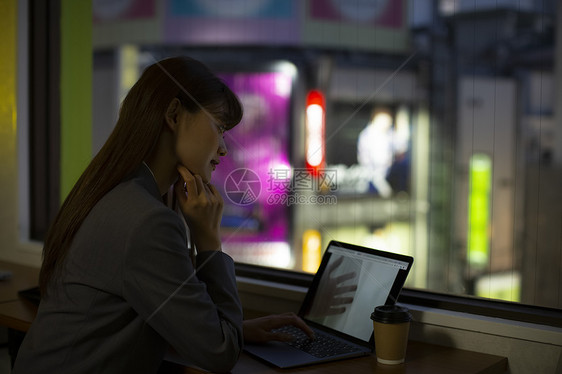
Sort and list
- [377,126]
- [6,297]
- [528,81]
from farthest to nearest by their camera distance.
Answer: [528,81]
[377,126]
[6,297]

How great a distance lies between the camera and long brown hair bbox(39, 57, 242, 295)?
105 cm

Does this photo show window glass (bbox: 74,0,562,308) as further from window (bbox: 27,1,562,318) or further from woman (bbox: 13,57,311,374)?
woman (bbox: 13,57,311,374)

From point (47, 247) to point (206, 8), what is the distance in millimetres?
3911

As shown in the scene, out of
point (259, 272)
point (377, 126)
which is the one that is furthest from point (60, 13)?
point (377, 126)

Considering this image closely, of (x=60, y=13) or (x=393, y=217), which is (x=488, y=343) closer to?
(x=60, y=13)

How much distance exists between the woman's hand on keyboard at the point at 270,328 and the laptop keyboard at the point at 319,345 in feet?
0.06

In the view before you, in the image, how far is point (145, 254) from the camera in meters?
0.96

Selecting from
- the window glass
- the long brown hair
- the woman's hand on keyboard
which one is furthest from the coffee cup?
the window glass

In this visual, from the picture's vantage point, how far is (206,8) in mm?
4703

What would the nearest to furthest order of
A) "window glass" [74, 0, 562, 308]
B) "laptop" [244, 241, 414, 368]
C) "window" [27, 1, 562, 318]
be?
"laptop" [244, 241, 414, 368] < "window glass" [74, 0, 562, 308] < "window" [27, 1, 562, 318]

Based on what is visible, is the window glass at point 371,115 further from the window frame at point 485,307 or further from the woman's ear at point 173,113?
the woman's ear at point 173,113

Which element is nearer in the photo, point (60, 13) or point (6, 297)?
point (6, 297)

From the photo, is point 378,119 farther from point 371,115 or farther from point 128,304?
point 128,304

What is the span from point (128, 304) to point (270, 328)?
39cm
